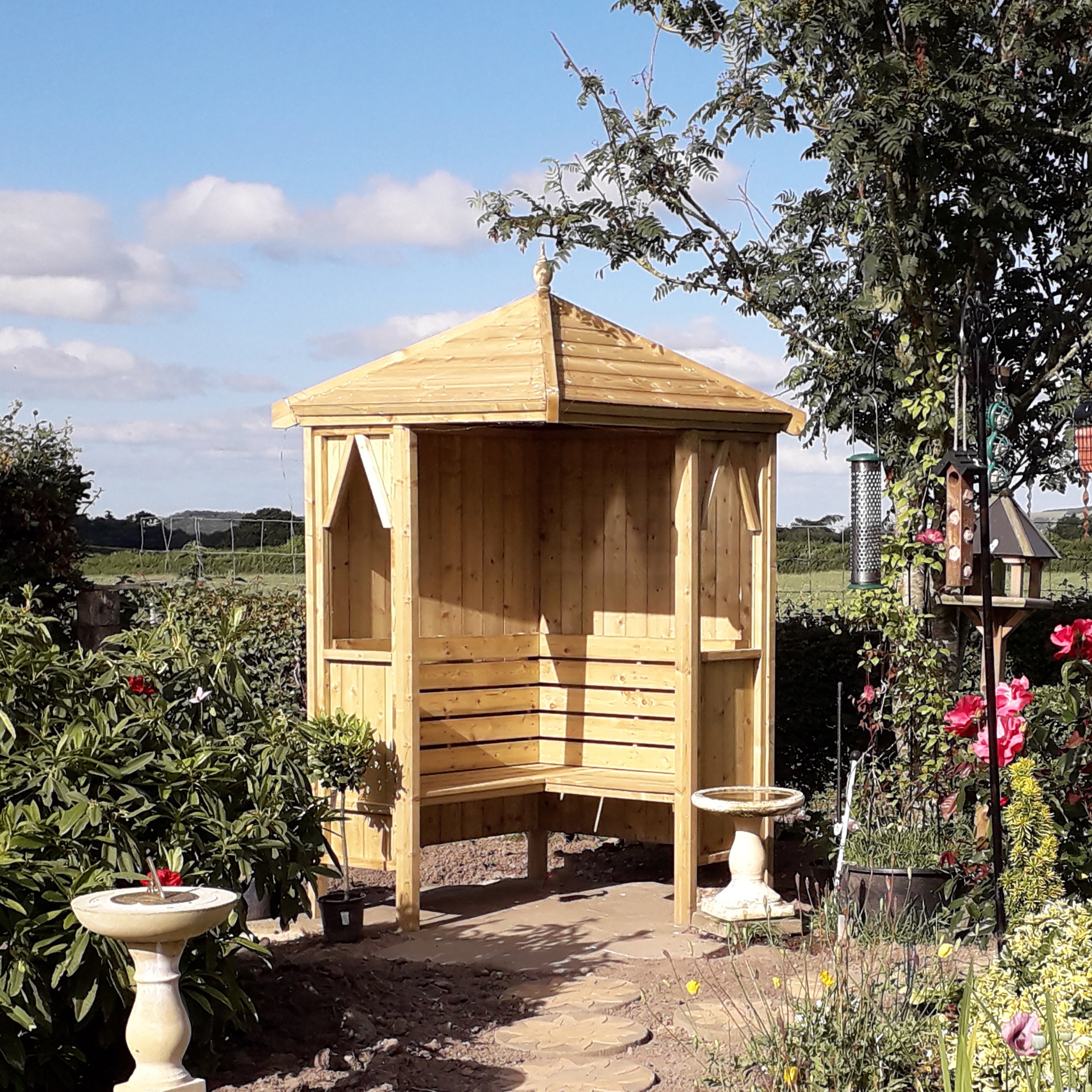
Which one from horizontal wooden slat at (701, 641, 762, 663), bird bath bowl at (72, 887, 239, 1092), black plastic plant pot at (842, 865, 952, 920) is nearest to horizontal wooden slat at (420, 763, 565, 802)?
horizontal wooden slat at (701, 641, 762, 663)

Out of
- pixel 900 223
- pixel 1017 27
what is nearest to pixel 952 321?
pixel 900 223

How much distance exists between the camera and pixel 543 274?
25.0 feet

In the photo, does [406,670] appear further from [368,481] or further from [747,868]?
[747,868]

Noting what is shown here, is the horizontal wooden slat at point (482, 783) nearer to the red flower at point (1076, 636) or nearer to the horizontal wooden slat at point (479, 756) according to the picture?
the horizontal wooden slat at point (479, 756)

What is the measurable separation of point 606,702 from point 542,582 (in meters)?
0.85

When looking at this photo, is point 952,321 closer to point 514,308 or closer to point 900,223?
point 900,223

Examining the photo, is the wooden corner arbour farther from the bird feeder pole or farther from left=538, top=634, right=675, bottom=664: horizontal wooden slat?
the bird feeder pole

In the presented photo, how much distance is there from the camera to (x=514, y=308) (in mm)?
7469

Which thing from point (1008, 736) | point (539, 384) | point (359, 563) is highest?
point (539, 384)

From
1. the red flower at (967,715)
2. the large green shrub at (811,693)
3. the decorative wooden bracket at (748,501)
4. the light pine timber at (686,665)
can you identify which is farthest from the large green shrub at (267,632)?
the red flower at (967,715)

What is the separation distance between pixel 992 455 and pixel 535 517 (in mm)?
2719

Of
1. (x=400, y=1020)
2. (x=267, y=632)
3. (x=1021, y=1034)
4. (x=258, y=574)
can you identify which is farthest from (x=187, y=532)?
(x=1021, y=1034)

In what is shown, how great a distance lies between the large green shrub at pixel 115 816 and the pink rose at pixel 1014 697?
276cm

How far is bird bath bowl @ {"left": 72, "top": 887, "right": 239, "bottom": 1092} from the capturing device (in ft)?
12.0
